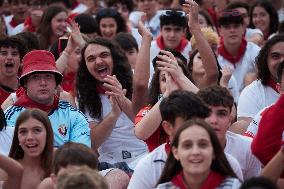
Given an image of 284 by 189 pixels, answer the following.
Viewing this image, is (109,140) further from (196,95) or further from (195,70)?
(196,95)

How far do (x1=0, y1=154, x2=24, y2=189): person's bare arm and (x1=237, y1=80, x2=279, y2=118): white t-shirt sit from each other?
2803mm

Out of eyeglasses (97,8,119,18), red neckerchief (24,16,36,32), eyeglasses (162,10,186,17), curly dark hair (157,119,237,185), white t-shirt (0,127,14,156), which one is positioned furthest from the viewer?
red neckerchief (24,16,36,32)

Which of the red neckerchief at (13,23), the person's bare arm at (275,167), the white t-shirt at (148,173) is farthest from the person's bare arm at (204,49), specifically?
the red neckerchief at (13,23)

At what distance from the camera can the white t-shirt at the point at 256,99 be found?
1073cm

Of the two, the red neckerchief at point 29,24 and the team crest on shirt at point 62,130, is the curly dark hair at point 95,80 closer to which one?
the team crest on shirt at point 62,130

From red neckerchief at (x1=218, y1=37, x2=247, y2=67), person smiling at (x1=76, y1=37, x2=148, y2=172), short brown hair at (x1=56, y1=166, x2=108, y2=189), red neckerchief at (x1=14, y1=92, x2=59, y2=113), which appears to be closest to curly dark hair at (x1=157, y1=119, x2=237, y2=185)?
short brown hair at (x1=56, y1=166, x2=108, y2=189)

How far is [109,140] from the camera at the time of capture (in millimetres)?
10750

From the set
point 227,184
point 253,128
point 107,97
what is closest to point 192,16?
point 107,97

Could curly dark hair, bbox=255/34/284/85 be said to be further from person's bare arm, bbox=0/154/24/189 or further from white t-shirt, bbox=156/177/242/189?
white t-shirt, bbox=156/177/242/189

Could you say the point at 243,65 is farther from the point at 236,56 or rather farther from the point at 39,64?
the point at 39,64

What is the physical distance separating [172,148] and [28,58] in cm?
275

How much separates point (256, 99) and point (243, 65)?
306 centimetres

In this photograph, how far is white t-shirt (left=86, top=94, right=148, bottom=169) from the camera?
10.7 metres

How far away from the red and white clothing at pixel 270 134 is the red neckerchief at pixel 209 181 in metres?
0.76
